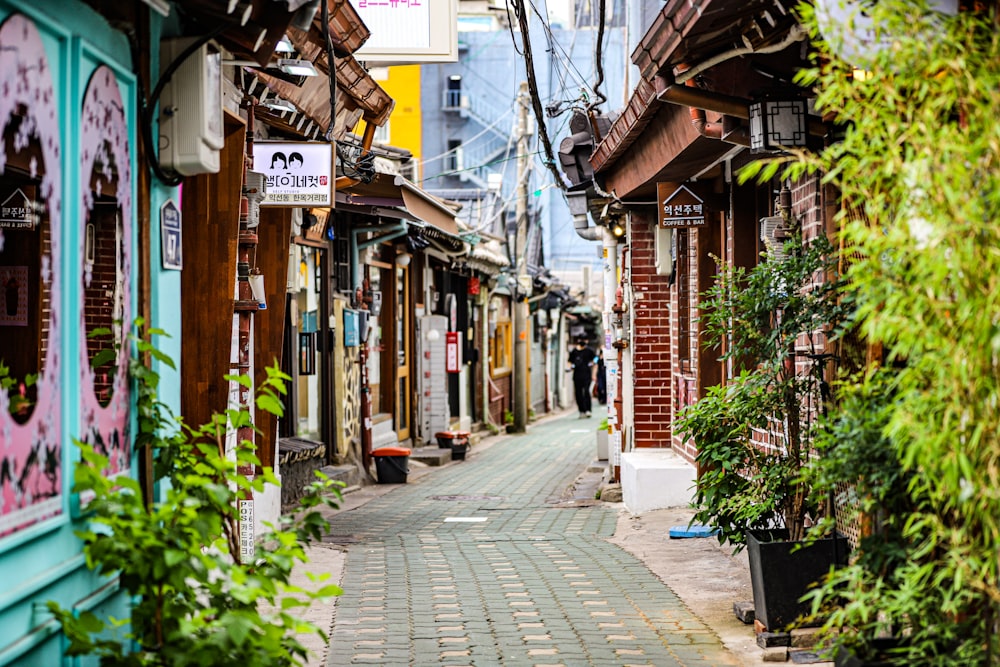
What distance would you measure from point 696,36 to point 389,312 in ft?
47.6

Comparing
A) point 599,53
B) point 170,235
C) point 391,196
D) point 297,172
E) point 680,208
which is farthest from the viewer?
point 391,196

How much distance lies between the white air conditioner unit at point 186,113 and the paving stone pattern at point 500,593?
292 cm

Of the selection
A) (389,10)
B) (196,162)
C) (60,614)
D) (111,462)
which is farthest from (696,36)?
(389,10)

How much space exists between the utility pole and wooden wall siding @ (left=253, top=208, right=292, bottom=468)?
52.6 ft

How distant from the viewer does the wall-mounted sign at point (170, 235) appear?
543cm

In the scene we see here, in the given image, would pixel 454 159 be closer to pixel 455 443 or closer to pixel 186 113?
pixel 455 443

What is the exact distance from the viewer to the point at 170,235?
554cm

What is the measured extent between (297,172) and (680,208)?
12.6ft

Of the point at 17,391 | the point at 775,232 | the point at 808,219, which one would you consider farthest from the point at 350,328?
the point at 17,391

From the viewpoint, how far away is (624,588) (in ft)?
29.9

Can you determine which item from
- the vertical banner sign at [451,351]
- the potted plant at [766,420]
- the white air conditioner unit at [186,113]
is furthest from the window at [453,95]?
the white air conditioner unit at [186,113]

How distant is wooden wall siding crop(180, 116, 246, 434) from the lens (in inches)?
285

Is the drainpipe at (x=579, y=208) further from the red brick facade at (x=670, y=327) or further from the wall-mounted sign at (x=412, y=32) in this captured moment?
the wall-mounted sign at (x=412, y=32)

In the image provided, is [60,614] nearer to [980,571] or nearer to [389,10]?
[980,571]
